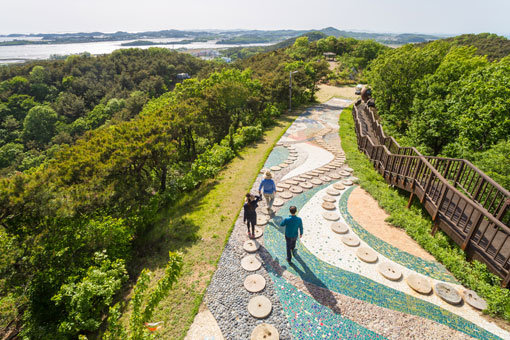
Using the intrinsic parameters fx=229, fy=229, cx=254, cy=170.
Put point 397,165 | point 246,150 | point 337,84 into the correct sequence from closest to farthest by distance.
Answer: point 397,165 < point 246,150 < point 337,84

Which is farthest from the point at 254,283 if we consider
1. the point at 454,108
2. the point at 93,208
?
the point at 454,108

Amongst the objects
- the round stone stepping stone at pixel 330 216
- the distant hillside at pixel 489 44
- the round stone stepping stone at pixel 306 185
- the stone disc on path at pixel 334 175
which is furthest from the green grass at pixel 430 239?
the distant hillside at pixel 489 44

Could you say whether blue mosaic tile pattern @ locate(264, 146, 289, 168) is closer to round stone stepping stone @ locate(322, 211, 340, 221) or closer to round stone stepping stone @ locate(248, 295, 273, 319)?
round stone stepping stone @ locate(322, 211, 340, 221)

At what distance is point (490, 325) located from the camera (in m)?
5.16

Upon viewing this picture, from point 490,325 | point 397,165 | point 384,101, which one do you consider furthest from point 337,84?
point 490,325

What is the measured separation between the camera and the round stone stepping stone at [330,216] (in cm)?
916

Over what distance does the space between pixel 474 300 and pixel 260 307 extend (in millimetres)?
5314

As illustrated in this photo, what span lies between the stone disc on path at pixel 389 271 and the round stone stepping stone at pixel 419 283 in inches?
10.7

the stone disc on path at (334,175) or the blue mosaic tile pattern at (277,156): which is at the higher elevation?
the stone disc on path at (334,175)

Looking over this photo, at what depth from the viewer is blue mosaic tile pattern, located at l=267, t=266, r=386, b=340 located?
5.08 metres

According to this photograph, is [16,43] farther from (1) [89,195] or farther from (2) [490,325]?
(2) [490,325]

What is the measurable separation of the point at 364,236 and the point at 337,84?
4502cm

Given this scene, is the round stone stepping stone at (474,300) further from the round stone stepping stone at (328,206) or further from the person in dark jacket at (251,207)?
the person in dark jacket at (251,207)

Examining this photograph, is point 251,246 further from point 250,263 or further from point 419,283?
point 419,283
